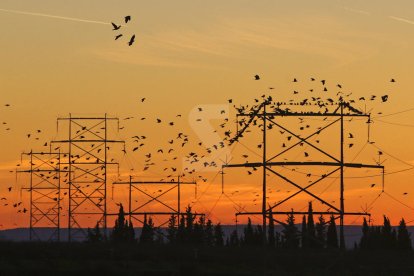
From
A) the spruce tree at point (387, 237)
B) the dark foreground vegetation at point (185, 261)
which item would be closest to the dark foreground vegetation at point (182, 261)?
the dark foreground vegetation at point (185, 261)

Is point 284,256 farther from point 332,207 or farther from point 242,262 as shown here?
point 332,207

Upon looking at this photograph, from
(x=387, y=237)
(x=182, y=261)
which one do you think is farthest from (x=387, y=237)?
(x=182, y=261)

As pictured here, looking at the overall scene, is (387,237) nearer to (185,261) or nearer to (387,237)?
(387,237)

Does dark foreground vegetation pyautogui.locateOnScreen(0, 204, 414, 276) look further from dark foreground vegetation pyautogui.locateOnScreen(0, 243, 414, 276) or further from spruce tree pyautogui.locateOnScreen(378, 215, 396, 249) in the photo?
spruce tree pyautogui.locateOnScreen(378, 215, 396, 249)

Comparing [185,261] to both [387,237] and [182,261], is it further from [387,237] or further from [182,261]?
[387,237]

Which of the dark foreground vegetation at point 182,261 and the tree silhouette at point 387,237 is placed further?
the tree silhouette at point 387,237

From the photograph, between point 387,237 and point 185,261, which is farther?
point 387,237

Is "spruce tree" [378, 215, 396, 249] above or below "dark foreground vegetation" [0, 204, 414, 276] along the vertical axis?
above

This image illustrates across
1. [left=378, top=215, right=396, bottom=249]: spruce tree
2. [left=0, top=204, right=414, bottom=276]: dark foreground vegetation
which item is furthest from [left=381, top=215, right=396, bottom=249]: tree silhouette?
[left=0, top=204, right=414, bottom=276]: dark foreground vegetation

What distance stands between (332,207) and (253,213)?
633cm

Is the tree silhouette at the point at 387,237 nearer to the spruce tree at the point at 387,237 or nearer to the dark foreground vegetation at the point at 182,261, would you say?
the spruce tree at the point at 387,237

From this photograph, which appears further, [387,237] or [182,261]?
[387,237]

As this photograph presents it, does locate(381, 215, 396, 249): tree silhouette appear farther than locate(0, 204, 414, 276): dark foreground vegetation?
Yes

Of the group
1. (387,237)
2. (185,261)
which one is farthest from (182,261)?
(387,237)
